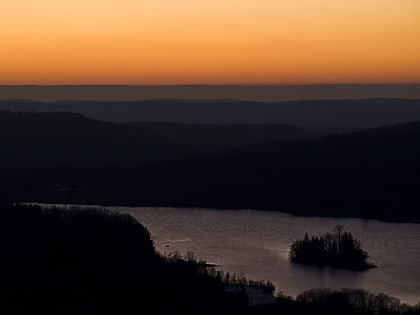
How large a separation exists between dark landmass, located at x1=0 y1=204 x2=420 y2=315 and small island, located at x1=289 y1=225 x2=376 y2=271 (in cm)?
340

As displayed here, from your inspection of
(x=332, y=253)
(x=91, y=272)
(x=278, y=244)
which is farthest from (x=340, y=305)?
(x=278, y=244)

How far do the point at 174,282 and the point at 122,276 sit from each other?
1310mm

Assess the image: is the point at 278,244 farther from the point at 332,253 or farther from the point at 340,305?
the point at 340,305

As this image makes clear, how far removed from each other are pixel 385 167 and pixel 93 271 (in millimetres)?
29903

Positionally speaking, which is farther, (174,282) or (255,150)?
(255,150)

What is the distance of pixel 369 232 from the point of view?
36.4 metres

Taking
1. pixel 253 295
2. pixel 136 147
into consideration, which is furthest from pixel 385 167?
pixel 253 295

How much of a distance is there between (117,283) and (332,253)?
32.2 ft

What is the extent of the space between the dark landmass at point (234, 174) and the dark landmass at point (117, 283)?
18.1 m

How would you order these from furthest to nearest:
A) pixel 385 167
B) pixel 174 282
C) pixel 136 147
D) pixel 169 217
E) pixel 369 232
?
pixel 136 147 → pixel 385 167 → pixel 169 217 → pixel 369 232 → pixel 174 282

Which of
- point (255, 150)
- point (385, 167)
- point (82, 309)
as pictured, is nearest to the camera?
point (82, 309)

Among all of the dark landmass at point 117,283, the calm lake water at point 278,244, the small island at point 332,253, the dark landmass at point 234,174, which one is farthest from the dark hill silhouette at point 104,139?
the dark landmass at point 117,283

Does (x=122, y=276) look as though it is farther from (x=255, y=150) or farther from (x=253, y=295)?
(x=255, y=150)

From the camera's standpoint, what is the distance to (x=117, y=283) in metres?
21.3
